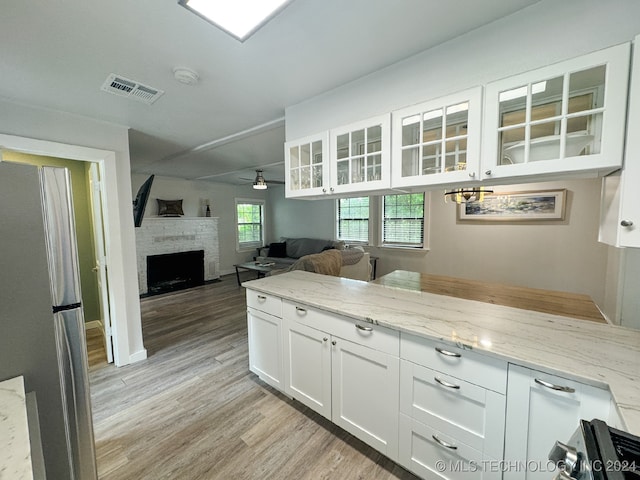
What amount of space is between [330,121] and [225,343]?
270cm

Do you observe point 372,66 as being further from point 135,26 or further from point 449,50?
point 135,26

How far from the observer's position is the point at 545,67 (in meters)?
1.17

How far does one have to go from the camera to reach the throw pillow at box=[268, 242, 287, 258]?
23.1 ft

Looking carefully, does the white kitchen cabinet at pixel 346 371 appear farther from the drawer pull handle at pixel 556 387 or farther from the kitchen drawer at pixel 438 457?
the drawer pull handle at pixel 556 387

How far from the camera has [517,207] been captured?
3.90 m

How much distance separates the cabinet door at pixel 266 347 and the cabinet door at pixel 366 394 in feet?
1.82

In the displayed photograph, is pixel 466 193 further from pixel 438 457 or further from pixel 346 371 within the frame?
pixel 438 457

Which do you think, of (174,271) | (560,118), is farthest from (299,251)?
(560,118)

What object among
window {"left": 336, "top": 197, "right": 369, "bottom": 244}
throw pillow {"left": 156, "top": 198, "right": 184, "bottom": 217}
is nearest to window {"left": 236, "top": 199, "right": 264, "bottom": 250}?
throw pillow {"left": 156, "top": 198, "right": 184, "bottom": 217}

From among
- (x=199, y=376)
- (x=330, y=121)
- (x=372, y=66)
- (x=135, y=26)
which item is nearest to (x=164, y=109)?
(x=135, y=26)

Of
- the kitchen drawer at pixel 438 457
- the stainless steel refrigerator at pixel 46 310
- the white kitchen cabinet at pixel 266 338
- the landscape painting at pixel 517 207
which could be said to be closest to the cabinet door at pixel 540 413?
the kitchen drawer at pixel 438 457

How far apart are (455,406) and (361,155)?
1.56 m

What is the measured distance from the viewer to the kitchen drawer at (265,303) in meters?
2.00

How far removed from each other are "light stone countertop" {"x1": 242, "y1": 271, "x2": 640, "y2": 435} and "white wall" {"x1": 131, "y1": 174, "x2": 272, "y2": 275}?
201 inches
